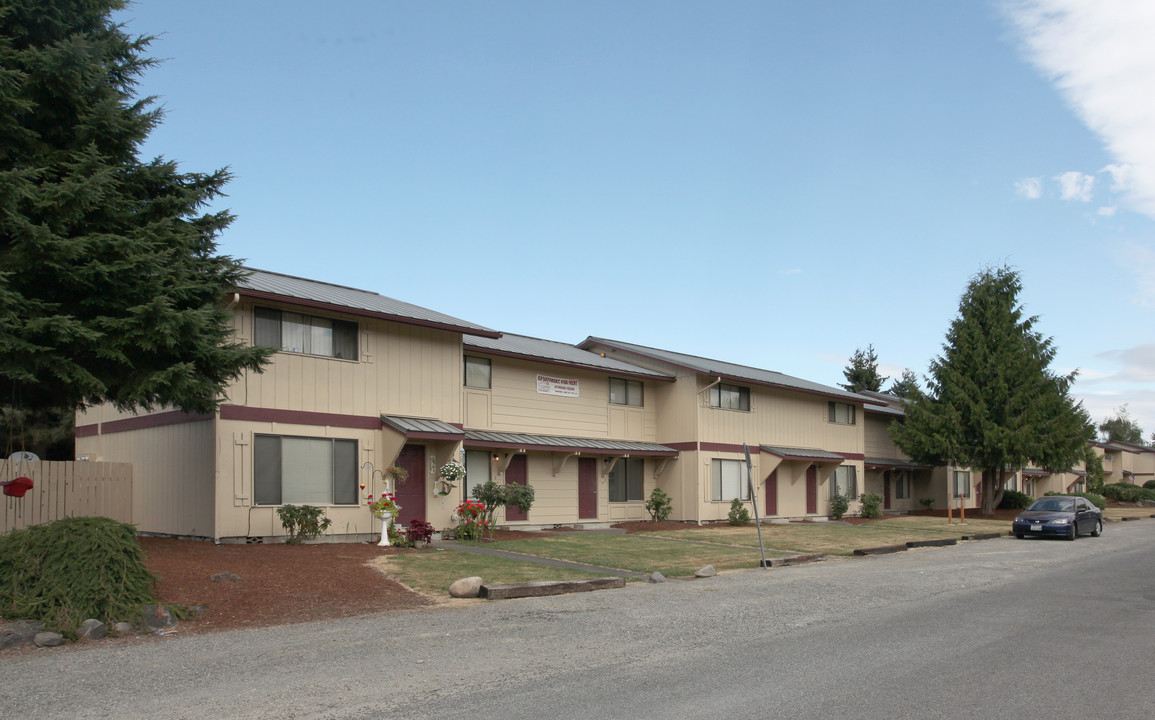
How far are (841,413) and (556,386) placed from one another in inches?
612

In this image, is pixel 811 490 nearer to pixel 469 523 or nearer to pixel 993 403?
pixel 993 403

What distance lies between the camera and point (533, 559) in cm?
1734

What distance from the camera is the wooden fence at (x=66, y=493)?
51.7 feet

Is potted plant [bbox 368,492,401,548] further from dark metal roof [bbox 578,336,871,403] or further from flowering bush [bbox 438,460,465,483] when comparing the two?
dark metal roof [bbox 578,336,871,403]

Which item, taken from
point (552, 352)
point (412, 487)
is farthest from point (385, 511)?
point (552, 352)

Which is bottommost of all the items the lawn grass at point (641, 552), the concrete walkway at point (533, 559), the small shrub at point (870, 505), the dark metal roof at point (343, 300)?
the small shrub at point (870, 505)

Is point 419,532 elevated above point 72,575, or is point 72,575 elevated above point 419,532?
point 72,575

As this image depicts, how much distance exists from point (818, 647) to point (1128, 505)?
59612mm

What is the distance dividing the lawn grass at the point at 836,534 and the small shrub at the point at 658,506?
2.04 metres

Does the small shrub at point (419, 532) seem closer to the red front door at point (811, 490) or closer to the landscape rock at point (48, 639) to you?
the landscape rock at point (48, 639)

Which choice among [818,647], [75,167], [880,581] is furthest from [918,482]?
[75,167]

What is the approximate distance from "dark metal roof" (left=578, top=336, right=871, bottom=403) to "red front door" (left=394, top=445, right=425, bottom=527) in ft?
35.7

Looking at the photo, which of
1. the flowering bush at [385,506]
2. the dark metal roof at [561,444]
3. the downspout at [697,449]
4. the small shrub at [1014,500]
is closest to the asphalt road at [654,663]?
the flowering bush at [385,506]

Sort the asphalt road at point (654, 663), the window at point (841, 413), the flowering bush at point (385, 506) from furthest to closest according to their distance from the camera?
the window at point (841, 413) < the flowering bush at point (385, 506) < the asphalt road at point (654, 663)
